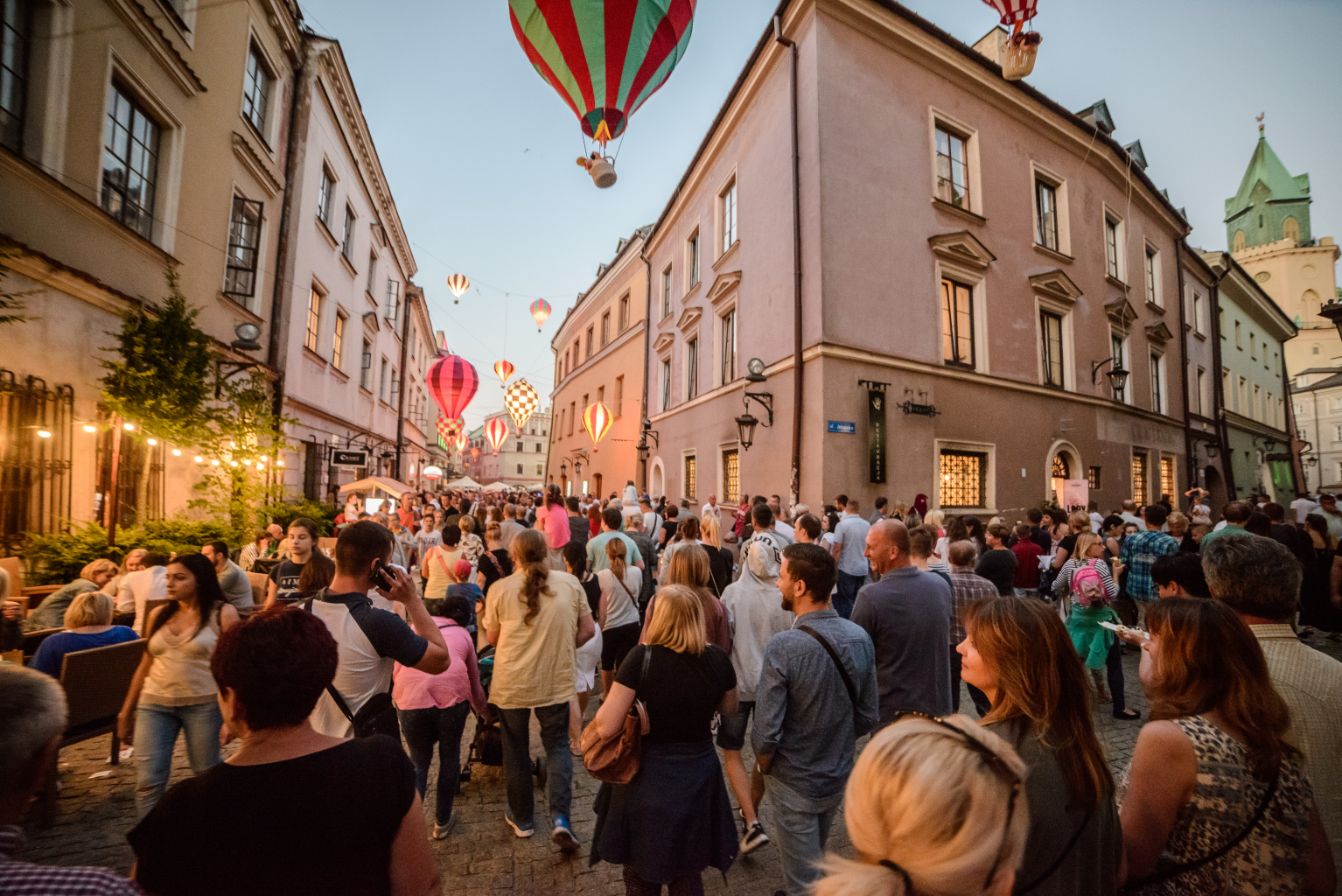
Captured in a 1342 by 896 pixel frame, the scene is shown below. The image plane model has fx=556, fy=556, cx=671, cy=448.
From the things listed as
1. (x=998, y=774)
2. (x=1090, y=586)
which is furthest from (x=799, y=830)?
(x=1090, y=586)

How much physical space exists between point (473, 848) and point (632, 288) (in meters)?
21.6

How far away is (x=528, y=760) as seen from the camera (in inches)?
139

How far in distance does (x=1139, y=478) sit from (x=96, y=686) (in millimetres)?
22119

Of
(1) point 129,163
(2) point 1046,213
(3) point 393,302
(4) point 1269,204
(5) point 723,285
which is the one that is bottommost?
(1) point 129,163

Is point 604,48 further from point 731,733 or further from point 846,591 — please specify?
point 731,733

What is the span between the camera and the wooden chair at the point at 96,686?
379 cm

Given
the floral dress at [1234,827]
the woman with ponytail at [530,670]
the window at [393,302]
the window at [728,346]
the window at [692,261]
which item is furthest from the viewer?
the window at [393,302]

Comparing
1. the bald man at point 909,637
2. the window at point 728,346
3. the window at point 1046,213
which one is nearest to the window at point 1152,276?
the window at point 1046,213

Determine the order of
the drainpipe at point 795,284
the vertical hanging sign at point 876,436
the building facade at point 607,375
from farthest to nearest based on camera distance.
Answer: the building facade at point 607,375 < the drainpipe at point 795,284 < the vertical hanging sign at point 876,436

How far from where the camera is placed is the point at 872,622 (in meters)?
3.45

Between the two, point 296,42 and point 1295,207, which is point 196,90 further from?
point 1295,207

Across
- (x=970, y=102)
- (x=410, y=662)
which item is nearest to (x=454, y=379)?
(x=970, y=102)

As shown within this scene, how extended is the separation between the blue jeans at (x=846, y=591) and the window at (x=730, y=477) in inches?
236

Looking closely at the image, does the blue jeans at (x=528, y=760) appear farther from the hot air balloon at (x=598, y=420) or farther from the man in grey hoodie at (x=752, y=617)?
the hot air balloon at (x=598, y=420)
